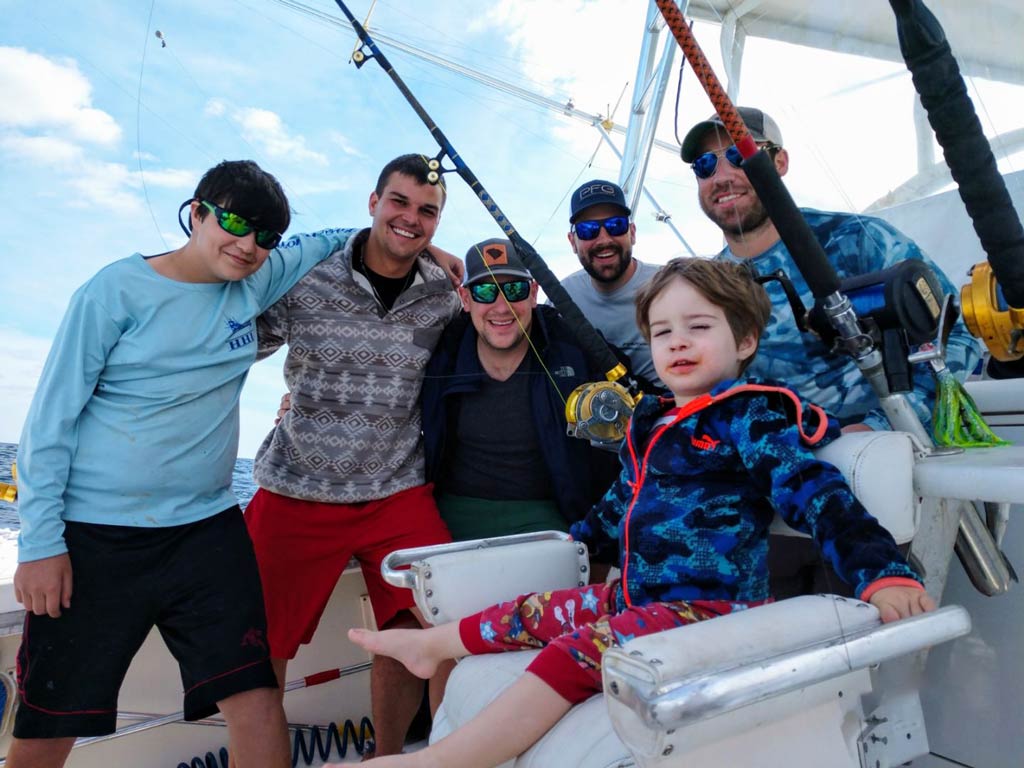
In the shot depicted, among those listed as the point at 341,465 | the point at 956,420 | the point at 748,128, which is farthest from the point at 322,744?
the point at 748,128

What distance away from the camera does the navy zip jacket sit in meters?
2.22

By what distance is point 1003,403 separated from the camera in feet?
5.81

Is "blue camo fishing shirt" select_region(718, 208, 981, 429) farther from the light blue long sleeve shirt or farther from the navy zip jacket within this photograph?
the light blue long sleeve shirt

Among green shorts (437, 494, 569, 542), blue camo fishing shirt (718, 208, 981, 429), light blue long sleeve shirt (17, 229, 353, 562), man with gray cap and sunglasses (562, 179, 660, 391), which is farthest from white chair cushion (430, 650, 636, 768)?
man with gray cap and sunglasses (562, 179, 660, 391)

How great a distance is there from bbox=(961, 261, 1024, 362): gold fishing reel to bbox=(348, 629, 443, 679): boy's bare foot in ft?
4.02

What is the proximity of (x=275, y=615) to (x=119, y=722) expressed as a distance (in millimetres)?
760

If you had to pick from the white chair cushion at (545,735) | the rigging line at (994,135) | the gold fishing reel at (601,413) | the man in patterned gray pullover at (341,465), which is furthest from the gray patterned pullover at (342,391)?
the rigging line at (994,135)

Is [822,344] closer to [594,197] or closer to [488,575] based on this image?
[488,575]

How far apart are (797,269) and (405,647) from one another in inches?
48.9

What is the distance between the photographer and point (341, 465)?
2271 millimetres

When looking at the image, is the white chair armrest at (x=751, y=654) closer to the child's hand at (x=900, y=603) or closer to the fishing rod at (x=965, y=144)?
the child's hand at (x=900, y=603)

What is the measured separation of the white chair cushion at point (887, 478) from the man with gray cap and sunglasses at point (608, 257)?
50.8 inches

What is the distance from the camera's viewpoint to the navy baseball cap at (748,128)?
6.74 feet

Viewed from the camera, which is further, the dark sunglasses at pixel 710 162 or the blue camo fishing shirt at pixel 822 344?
the dark sunglasses at pixel 710 162
